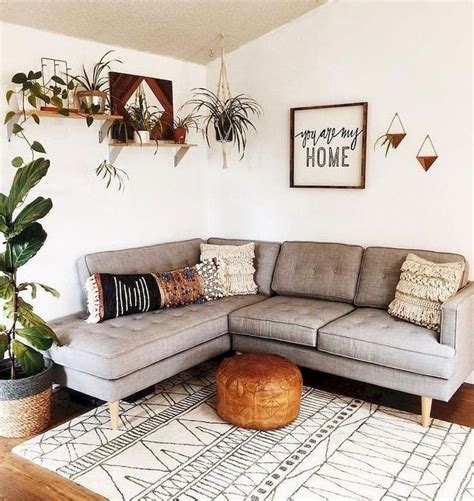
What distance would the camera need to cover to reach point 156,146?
3986 millimetres

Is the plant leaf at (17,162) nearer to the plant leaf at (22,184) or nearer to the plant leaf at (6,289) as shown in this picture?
the plant leaf at (22,184)

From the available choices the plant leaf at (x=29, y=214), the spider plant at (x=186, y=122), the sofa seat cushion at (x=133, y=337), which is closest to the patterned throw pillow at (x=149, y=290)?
the sofa seat cushion at (x=133, y=337)

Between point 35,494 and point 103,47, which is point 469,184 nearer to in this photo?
point 103,47

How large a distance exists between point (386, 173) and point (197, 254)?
1.55m

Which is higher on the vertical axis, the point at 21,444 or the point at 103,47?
the point at 103,47

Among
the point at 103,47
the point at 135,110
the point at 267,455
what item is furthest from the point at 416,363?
the point at 103,47

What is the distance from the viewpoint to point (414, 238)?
12.3ft

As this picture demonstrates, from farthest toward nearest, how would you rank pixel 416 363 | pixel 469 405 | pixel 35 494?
pixel 469 405
pixel 416 363
pixel 35 494

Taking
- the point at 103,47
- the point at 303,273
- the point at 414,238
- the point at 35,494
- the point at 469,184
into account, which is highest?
the point at 103,47

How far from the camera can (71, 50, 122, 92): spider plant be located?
11.6 ft

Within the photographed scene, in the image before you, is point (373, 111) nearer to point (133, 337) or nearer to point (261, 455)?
point (133, 337)

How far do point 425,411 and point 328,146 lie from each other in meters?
1.99

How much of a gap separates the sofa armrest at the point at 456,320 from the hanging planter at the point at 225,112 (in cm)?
210

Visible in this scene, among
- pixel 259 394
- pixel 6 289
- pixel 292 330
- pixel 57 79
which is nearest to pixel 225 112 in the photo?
pixel 57 79
